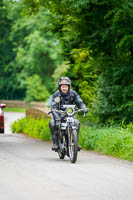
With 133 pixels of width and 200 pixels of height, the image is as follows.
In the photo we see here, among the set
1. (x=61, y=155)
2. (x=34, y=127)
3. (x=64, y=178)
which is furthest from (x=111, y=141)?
(x=34, y=127)

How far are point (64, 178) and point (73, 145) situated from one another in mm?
2710

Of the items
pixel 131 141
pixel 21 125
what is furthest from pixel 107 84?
pixel 21 125

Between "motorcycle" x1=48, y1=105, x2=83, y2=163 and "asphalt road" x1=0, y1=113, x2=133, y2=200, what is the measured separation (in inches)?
9.6

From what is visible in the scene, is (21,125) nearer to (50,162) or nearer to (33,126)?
(33,126)

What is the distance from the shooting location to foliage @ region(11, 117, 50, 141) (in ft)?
70.7

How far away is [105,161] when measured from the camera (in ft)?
42.3

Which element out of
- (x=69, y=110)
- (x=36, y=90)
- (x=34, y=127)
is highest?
(x=36, y=90)

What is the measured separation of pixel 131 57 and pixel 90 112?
253 centimetres

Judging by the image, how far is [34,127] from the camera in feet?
80.6

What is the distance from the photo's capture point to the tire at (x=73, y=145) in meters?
12.2

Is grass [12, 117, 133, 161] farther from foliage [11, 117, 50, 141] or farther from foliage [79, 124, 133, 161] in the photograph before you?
foliage [11, 117, 50, 141]

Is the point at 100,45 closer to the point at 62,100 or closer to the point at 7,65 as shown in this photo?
the point at 62,100

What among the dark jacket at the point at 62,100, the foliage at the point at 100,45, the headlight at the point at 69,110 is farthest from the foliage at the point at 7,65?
the headlight at the point at 69,110

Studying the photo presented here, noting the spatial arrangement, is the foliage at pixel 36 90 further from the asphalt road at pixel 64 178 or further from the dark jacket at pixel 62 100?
the dark jacket at pixel 62 100
